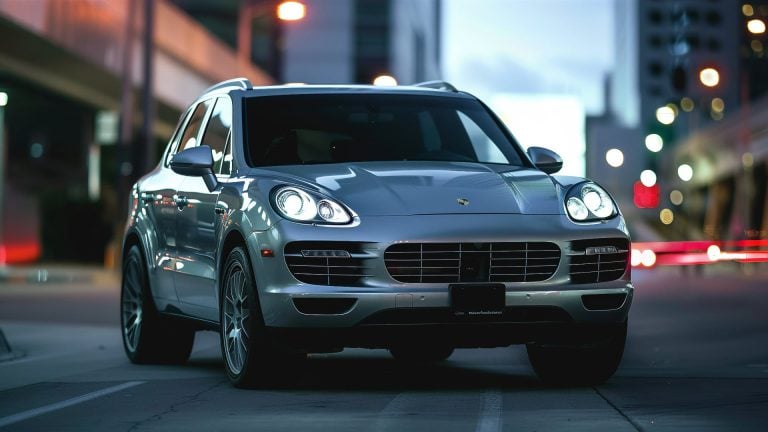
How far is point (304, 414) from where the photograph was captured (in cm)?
829

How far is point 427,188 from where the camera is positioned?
9.38 m

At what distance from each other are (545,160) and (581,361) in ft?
4.38

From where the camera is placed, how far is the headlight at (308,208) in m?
9.04

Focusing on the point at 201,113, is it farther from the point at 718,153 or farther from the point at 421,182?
the point at 718,153

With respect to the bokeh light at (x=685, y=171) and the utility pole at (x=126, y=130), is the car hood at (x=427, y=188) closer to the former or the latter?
the utility pole at (x=126, y=130)

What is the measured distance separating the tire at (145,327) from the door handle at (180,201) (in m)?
0.90

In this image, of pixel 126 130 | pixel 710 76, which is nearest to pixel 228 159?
pixel 710 76

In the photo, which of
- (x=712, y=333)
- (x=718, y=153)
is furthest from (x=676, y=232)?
(x=712, y=333)

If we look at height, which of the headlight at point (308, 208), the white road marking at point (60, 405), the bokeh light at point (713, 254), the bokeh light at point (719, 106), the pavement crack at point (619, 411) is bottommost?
the white road marking at point (60, 405)

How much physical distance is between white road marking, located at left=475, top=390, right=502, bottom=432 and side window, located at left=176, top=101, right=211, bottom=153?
337cm

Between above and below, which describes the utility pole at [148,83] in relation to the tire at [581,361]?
above

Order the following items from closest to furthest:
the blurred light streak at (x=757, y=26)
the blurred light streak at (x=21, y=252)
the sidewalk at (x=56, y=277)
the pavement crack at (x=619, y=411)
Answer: the pavement crack at (x=619, y=411) → the blurred light streak at (x=757, y=26) → the sidewalk at (x=56, y=277) → the blurred light streak at (x=21, y=252)

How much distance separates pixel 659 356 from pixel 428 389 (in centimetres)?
430

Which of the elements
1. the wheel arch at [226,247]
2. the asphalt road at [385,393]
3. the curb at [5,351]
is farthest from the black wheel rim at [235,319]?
the curb at [5,351]
